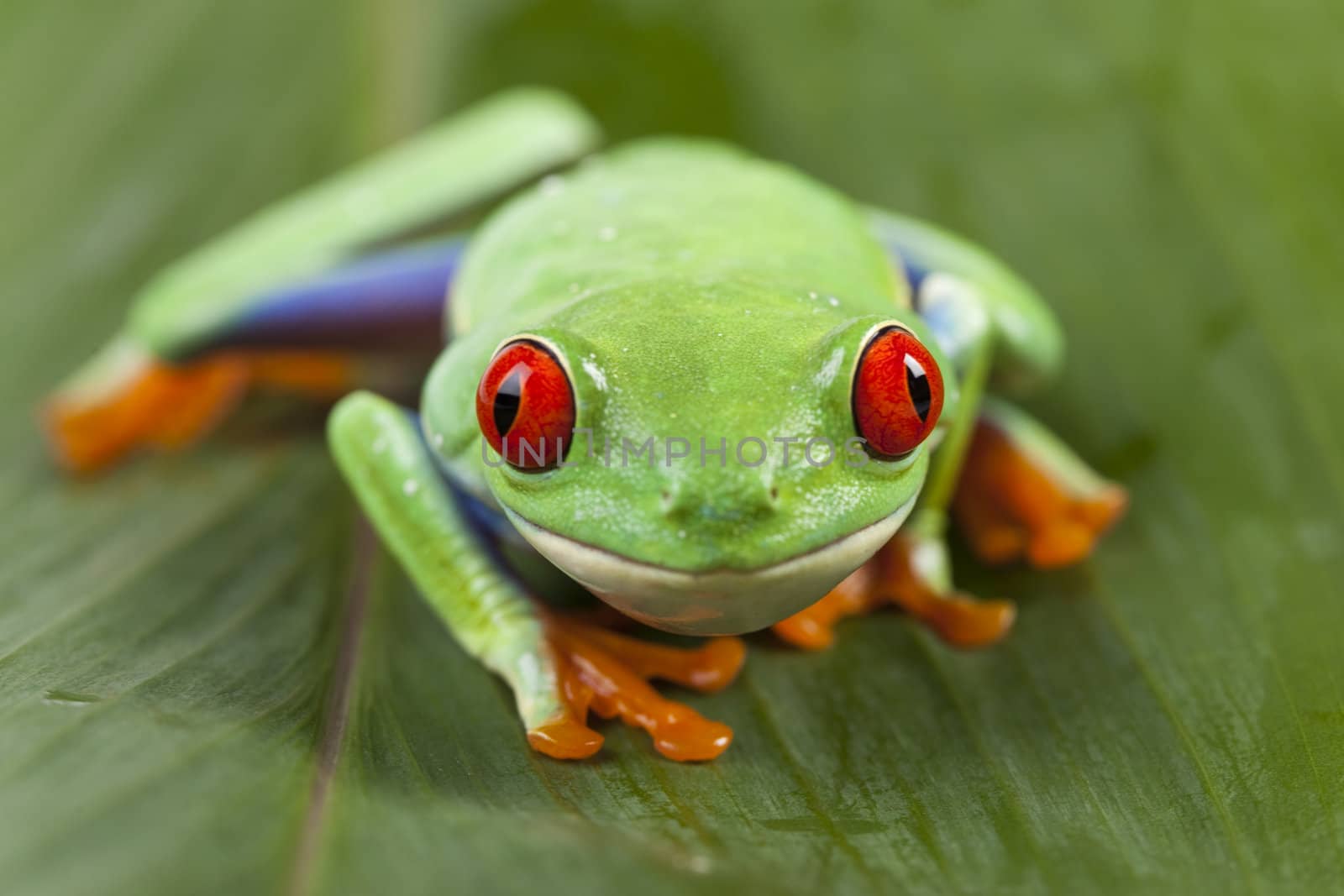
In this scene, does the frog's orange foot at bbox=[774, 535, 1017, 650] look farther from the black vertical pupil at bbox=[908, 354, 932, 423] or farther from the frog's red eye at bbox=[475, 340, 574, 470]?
the frog's red eye at bbox=[475, 340, 574, 470]

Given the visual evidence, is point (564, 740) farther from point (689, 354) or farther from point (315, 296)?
point (315, 296)

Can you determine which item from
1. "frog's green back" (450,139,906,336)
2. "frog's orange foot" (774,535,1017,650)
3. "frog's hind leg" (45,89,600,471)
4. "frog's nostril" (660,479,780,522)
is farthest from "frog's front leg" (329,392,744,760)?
"frog's hind leg" (45,89,600,471)

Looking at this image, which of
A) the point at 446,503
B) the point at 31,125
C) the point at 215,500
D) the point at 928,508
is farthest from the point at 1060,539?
the point at 31,125

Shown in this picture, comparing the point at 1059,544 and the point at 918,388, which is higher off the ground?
the point at 918,388

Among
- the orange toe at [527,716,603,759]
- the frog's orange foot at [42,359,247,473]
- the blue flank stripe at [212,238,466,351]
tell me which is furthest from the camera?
the frog's orange foot at [42,359,247,473]

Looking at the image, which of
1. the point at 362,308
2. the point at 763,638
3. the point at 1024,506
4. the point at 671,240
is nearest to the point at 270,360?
the point at 362,308

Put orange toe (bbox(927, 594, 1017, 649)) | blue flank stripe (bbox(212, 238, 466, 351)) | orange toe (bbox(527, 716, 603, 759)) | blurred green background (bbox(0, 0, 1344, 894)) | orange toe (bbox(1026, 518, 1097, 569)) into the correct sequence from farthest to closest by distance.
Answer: blue flank stripe (bbox(212, 238, 466, 351)) < orange toe (bbox(1026, 518, 1097, 569)) < orange toe (bbox(927, 594, 1017, 649)) < orange toe (bbox(527, 716, 603, 759)) < blurred green background (bbox(0, 0, 1344, 894))
